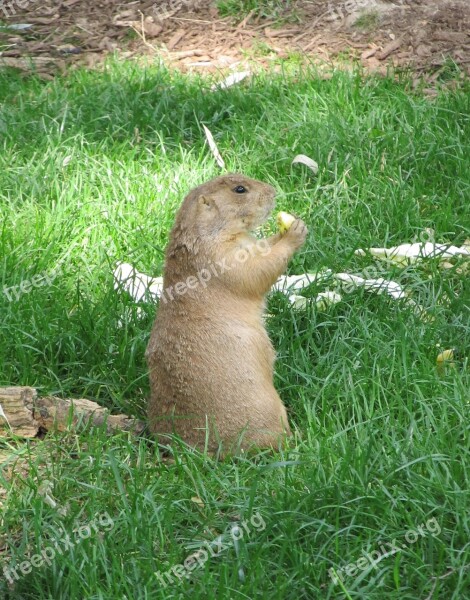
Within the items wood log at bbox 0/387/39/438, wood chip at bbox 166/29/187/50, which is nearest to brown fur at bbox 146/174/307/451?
wood log at bbox 0/387/39/438

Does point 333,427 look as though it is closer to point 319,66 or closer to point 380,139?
point 380,139

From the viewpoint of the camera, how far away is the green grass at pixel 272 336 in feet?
12.8

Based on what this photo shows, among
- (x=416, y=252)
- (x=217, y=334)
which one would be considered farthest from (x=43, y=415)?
(x=416, y=252)

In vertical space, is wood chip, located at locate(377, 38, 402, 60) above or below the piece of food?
below

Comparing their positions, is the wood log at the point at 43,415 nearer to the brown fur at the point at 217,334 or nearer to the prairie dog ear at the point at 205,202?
the brown fur at the point at 217,334

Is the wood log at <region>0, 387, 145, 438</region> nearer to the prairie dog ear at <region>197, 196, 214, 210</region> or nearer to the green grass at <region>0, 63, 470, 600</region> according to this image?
the green grass at <region>0, 63, 470, 600</region>

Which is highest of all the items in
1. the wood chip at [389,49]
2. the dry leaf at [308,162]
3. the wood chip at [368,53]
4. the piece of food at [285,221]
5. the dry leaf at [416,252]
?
the piece of food at [285,221]

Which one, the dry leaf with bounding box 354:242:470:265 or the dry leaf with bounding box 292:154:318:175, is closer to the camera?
the dry leaf with bounding box 354:242:470:265

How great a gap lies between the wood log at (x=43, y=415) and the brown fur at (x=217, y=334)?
0.92 ft

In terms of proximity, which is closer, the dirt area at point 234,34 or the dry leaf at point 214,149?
the dry leaf at point 214,149

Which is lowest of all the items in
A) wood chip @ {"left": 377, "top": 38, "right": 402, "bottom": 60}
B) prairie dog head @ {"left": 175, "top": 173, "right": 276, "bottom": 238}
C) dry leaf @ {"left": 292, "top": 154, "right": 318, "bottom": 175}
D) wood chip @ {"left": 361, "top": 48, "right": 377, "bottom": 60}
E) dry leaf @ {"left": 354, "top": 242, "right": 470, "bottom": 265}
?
dry leaf @ {"left": 354, "top": 242, "right": 470, "bottom": 265}

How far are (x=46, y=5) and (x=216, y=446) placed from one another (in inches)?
248

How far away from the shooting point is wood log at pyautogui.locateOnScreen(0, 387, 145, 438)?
491 centimetres

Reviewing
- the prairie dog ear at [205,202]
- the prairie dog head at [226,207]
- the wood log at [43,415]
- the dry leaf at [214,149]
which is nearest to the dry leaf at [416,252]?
the prairie dog head at [226,207]
